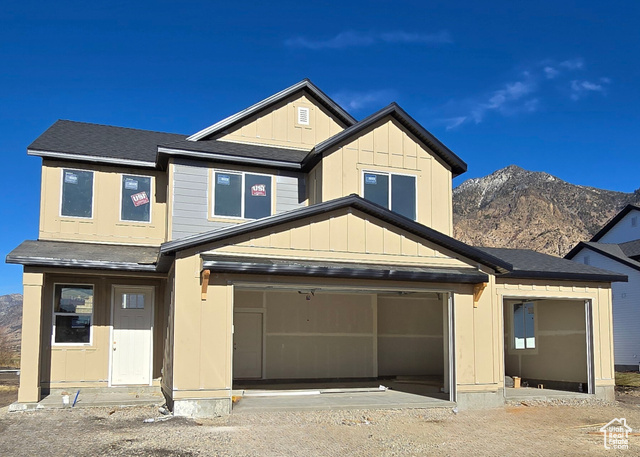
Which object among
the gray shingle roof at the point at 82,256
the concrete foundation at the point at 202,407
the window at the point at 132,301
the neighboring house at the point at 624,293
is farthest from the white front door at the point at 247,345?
the neighboring house at the point at 624,293

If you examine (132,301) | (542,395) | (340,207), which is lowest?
(542,395)

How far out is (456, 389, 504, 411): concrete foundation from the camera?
1353cm

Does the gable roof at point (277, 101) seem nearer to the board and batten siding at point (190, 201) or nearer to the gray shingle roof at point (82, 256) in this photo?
the board and batten siding at point (190, 201)

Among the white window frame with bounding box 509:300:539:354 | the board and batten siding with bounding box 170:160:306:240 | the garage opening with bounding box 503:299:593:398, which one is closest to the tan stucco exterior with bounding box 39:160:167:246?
the board and batten siding with bounding box 170:160:306:240

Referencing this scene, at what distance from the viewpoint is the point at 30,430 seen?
10.7m

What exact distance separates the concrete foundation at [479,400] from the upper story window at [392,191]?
186 inches

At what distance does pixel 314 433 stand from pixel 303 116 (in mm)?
9746

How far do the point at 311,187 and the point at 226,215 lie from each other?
2.36 m

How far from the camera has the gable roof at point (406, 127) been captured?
15.5m

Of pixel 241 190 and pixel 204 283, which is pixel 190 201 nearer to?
pixel 241 190

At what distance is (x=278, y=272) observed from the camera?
12.2 m

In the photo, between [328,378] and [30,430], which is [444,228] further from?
[30,430]

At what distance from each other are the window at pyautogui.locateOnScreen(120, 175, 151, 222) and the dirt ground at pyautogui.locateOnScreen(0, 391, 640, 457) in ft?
17.0

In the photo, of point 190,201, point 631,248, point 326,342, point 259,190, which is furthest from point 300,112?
point 631,248
